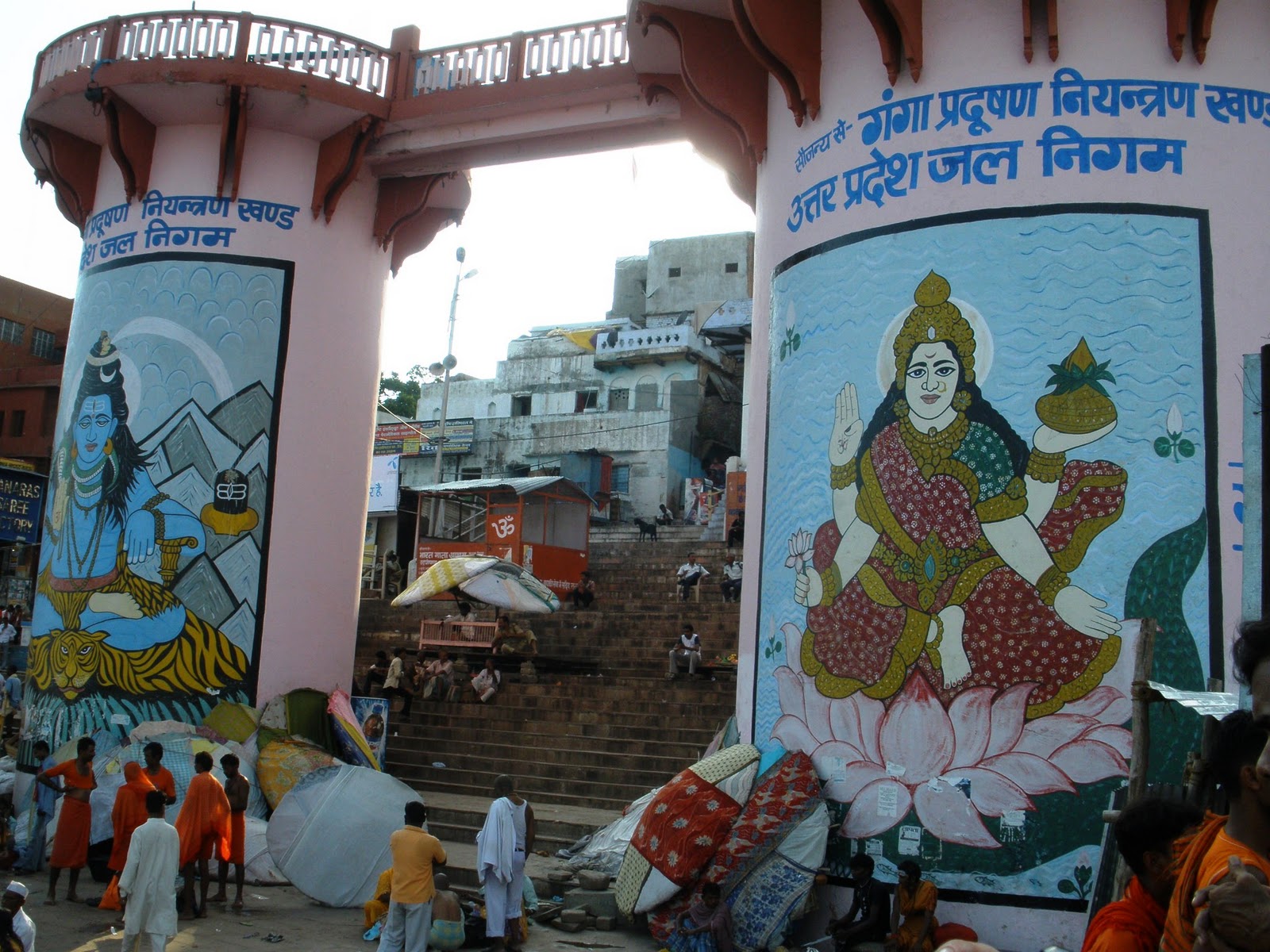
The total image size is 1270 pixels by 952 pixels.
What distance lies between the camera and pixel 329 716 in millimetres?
14641

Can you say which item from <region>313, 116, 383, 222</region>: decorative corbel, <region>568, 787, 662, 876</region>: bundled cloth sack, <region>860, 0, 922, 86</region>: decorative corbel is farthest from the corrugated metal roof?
<region>860, 0, 922, 86</region>: decorative corbel

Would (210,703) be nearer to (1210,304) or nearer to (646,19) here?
(646,19)

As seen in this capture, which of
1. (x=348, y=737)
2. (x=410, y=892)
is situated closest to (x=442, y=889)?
(x=410, y=892)

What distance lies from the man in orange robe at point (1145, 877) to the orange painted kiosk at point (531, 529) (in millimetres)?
21174

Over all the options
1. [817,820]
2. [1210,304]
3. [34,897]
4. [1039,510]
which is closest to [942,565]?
[1039,510]

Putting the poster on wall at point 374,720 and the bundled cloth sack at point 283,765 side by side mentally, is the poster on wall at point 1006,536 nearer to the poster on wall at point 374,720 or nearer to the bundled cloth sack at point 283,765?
the bundled cloth sack at point 283,765

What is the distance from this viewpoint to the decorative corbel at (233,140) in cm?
1435

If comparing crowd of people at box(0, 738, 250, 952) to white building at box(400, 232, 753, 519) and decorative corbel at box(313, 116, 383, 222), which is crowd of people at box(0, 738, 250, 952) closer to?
decorative corbel at box(313, 116, 383, 222)

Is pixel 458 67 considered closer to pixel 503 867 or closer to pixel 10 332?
pixel 503 867

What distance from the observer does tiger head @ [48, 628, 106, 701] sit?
14008 mm

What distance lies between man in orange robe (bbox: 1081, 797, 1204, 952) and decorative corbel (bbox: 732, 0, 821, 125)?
8386 millimetres

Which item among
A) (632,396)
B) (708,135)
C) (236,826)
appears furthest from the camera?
(632,396)

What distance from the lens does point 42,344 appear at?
39250 mm

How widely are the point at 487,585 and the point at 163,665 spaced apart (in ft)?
20.1
